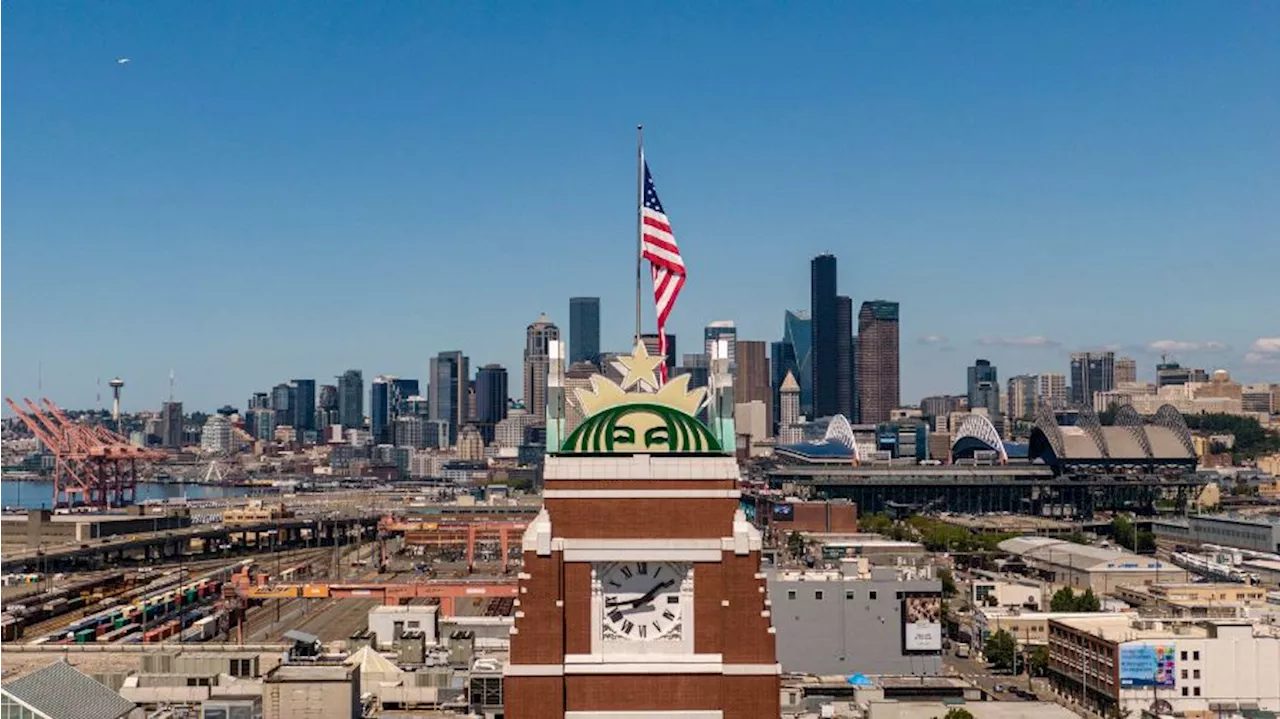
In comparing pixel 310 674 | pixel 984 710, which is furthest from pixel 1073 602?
pixel 310 674

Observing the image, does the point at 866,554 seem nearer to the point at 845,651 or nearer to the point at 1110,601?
the point at 1110,601

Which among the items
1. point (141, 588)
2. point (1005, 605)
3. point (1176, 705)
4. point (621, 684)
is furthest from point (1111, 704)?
point (141, 588)

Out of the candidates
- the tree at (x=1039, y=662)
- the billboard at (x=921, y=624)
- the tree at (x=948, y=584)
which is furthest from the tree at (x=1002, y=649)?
the tree at (x=948, y=584)

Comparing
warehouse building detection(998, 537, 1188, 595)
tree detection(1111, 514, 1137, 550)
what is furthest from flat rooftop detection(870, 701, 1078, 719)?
tree detection(1111, 514, 1137, 550)

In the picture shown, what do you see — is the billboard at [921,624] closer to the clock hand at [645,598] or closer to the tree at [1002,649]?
the tree at [1002,649]

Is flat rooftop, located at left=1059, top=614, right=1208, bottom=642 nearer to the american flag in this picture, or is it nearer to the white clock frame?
the american flag
